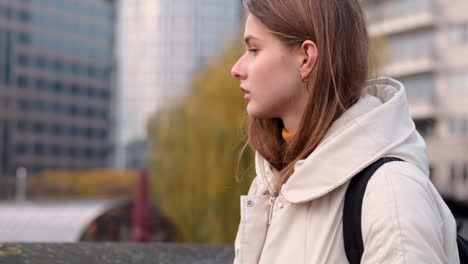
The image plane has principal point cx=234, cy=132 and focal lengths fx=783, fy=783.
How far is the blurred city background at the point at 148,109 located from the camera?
33.6 feet

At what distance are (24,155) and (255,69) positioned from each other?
6093 centimetres

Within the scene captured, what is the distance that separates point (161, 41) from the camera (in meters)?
55.7

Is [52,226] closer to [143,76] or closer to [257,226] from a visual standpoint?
[257,226]

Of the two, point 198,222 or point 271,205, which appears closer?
point 271,205

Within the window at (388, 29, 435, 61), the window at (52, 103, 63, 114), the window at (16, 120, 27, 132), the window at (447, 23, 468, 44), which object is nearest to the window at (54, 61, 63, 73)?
the window at (52, 103, 63, 114)

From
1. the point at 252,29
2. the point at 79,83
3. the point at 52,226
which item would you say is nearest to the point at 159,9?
the point at 79,83

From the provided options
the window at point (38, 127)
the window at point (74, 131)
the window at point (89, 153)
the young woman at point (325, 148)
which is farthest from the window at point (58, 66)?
the young woman at point (325, 148)

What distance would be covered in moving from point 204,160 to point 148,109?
1828 inches

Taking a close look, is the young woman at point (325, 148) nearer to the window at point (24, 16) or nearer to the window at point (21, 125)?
the window at point (21, 125)

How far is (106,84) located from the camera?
66.2 metres

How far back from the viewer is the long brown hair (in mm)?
1354

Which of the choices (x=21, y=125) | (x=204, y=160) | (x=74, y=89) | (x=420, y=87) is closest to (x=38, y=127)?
(x=21, y=125)

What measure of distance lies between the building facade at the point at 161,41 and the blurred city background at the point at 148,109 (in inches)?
3.9

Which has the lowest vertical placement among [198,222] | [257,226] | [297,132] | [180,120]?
[198,222]
